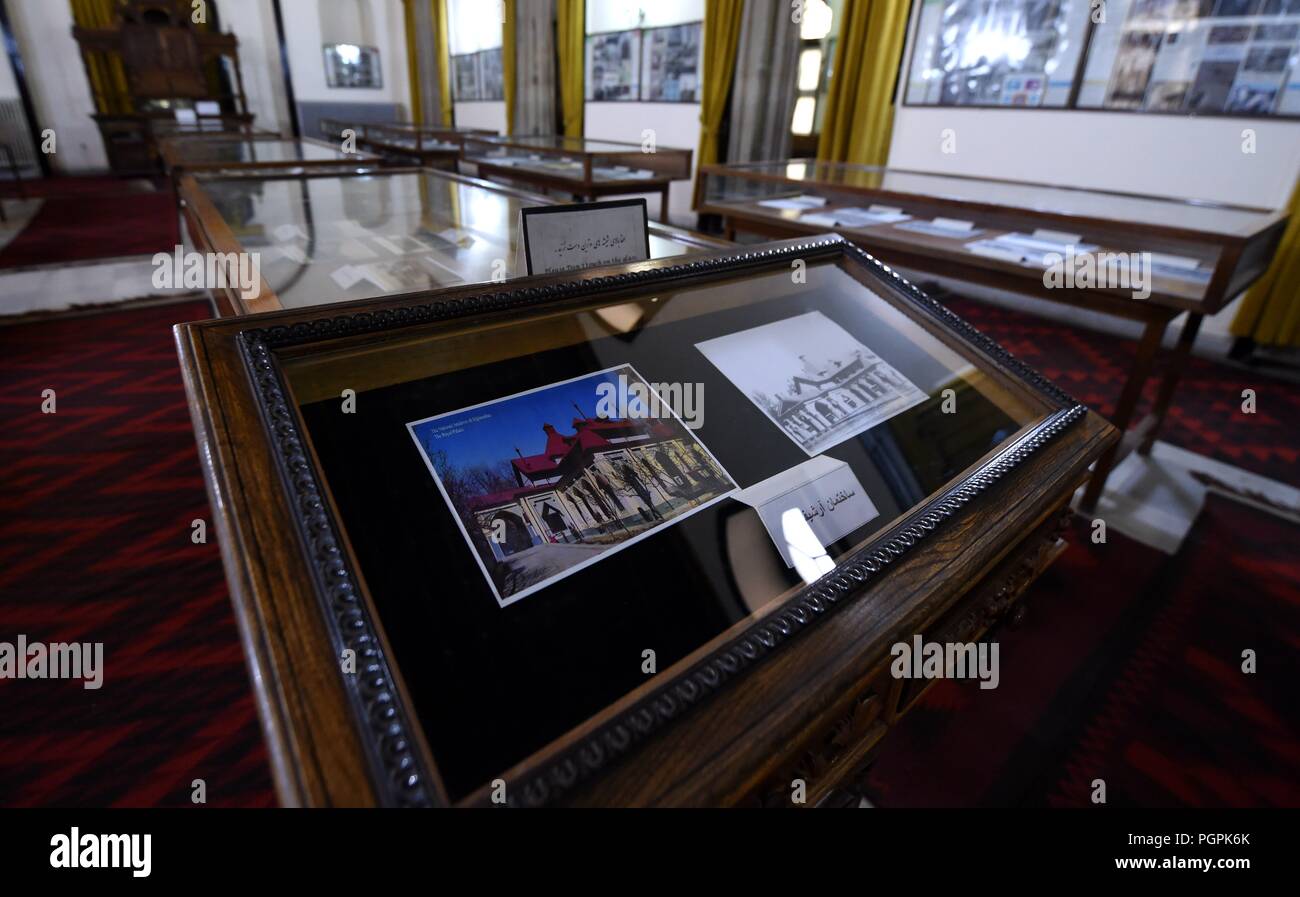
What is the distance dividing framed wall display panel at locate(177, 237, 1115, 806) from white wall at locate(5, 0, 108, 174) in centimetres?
1264

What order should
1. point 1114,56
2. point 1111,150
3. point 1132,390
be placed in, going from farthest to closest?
point 1111,150
point 1114,56
point 1132,390

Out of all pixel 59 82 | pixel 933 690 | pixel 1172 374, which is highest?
pixel 59 82

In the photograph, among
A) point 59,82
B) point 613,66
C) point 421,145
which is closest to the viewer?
point 421,145

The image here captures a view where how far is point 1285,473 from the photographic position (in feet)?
9.32

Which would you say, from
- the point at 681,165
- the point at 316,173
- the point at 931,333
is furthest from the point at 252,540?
the point at 681,165

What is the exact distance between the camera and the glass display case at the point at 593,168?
468cm

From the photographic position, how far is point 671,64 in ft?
24.0

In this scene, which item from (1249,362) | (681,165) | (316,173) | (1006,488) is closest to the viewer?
(1006,488)

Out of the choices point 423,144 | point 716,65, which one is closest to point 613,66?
point 716,65

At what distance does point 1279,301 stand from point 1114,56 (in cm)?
190

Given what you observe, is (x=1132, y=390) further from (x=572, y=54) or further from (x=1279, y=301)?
(x=572, y=54)

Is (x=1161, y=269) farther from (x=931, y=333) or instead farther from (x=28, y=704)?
(x=28, y=704)

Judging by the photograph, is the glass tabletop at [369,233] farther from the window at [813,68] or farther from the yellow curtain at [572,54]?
the yellow curtain at [572,54]

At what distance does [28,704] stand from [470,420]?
1.74m
